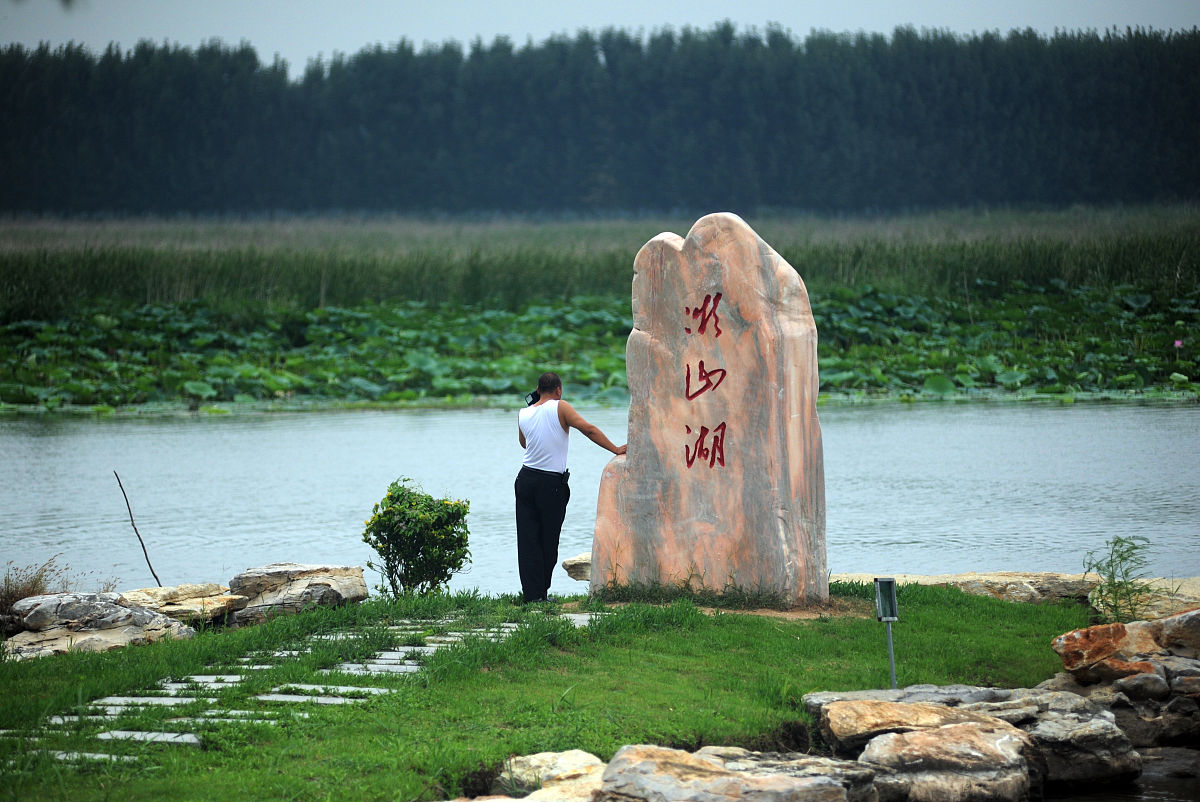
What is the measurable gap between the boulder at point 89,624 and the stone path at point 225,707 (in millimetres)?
1262

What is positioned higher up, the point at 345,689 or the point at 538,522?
the point at 538,522

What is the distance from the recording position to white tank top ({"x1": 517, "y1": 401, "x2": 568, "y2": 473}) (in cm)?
789

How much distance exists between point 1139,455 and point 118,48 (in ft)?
145

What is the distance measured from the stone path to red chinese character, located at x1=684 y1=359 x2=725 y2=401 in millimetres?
1865

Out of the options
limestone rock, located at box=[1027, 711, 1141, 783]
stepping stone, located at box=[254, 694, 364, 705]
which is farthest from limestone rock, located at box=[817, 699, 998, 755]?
stepping stone, located at box=[254, 694, 364, 705]

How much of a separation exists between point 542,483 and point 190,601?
2.51 m

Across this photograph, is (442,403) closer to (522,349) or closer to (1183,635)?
(522,349)

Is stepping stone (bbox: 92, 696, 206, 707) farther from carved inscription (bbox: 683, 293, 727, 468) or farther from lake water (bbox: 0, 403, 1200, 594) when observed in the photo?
lake water (bbox: 0, 403, 1200, 594)

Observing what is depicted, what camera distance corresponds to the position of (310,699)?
224 inches

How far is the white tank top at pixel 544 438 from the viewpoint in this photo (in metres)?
7.89

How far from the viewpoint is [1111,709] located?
6168 millimetres

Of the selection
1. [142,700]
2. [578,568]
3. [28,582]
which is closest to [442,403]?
[578,568]

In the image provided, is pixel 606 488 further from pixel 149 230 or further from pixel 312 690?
pixel 149 230

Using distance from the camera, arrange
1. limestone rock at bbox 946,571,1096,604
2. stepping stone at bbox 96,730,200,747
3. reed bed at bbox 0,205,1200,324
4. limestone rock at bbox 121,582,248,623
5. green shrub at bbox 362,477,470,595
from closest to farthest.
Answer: stepping stone at bbox 96,730,200,747
limestone rock at bbox 121,582,248,623
green shrub at bbox 362,477,470,595
limestone rock at bbox 946,571,1096,604
reed bed at bbox 0,205,1200,324
